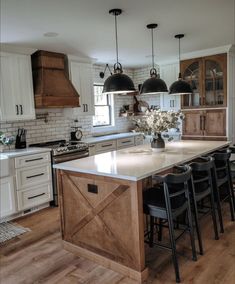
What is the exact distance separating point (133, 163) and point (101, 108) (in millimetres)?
3689

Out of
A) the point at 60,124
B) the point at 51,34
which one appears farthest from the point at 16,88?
the point at 60,124

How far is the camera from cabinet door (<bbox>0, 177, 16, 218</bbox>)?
12.0 ft

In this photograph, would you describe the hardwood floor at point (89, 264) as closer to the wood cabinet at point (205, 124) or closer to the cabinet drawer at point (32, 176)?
the cabinet drawer at point (32, 176)

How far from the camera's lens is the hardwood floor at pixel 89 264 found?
237cm

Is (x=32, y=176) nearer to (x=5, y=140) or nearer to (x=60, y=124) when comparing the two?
(x=5, y=140)

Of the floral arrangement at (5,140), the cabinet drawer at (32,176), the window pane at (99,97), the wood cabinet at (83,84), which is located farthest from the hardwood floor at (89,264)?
the window pane at (99,97)

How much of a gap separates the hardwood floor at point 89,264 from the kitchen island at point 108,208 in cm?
12

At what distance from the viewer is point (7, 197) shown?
12.3 ft

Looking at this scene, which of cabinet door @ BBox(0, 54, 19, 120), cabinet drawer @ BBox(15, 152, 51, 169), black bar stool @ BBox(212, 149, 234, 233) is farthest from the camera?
cabinet door @ BBox(0, 54, 19, 120)

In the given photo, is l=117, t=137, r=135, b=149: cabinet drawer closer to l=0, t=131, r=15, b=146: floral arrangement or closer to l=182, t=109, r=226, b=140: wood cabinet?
l=182, t=109, r=226, b=140: wood cabinet

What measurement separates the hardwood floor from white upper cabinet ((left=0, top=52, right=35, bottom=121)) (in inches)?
75.4

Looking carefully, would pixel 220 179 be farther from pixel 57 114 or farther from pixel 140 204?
pixel 57 114

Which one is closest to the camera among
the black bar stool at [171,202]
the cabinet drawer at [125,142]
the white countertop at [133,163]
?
the black bar stool at [171,202]

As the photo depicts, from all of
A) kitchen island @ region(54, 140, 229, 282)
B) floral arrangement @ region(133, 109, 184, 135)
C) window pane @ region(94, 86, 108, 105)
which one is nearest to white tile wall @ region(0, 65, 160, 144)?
window pane @ region(94, 86, 108, 105)
